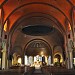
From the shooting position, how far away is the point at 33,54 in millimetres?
34750

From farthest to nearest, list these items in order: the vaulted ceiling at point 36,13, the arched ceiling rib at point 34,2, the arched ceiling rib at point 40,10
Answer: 1. the arched ceiling rib at point 40,10
2. the vaulted ceiling at point 36,13
3. the arched ceiling rib at point 34,2

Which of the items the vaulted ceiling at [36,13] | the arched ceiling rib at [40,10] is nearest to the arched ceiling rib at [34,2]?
the vaulted ceiling at [36,13]

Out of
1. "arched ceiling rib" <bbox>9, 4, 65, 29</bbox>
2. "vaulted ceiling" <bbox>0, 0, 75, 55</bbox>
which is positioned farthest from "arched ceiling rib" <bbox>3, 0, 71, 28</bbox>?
"arched ceiling rib" <bbox>9, 4, 65, 29</bbox>

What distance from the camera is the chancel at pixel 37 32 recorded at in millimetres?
18609

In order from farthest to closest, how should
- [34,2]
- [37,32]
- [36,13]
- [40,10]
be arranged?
[37,32]
[36,13]
[40,10]
[34,2]

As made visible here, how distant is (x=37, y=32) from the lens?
3312cm

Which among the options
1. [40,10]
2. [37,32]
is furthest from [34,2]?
[37,32]

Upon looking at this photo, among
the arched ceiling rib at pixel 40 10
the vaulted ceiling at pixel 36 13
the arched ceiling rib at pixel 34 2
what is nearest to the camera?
the arched ceiling rib at pixel 34 2

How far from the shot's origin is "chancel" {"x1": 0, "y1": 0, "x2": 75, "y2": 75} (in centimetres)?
1861

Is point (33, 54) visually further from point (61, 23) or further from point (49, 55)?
point (61, 23)

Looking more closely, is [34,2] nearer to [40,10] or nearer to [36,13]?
[40,10]

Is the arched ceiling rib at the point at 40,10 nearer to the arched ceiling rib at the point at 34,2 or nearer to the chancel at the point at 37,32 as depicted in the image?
the chancel at the point at 37,32

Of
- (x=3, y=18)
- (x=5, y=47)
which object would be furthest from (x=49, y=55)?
(x=3, y=18)

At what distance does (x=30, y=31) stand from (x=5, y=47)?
11784 mm
